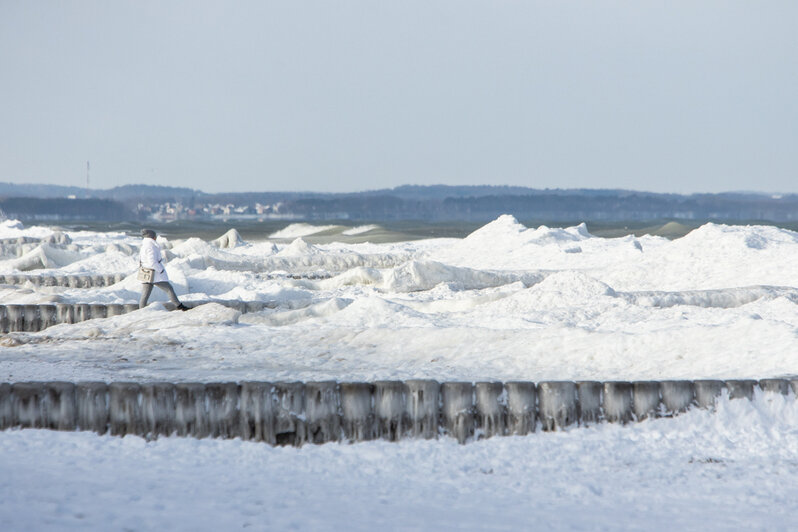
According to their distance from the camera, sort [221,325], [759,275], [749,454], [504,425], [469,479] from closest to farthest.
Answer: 1. [469,479]
2. [749,454]
3. [504,425]
4. [221,325]
5. [759,275]

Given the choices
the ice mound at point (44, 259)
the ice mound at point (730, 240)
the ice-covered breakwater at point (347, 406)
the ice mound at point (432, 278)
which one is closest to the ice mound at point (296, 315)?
the ice mound at point (432, 278)

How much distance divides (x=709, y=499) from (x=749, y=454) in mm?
716

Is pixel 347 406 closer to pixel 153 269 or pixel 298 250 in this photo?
pixel 153 269

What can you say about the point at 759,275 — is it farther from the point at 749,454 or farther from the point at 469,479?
the point at 469,479

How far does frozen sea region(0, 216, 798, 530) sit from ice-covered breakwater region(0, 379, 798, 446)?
0.33 feet

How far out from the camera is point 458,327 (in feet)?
23.3

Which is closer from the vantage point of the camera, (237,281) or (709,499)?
(709,499)

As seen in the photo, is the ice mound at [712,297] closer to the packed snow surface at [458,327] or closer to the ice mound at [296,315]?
the packed snow surface at [458,327]

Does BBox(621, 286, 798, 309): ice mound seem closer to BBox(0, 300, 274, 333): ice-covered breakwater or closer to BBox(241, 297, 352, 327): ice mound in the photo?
BBox(241, 297, 352, 327): ice mound

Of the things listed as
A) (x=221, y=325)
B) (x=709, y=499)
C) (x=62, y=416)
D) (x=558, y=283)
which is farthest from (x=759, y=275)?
(x=62, y=416)

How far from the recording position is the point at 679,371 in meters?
Result: 5.65

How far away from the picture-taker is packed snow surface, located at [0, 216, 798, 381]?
5836 mm

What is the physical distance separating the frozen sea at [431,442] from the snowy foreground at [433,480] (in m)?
0.01

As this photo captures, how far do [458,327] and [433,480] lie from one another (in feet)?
10.4
